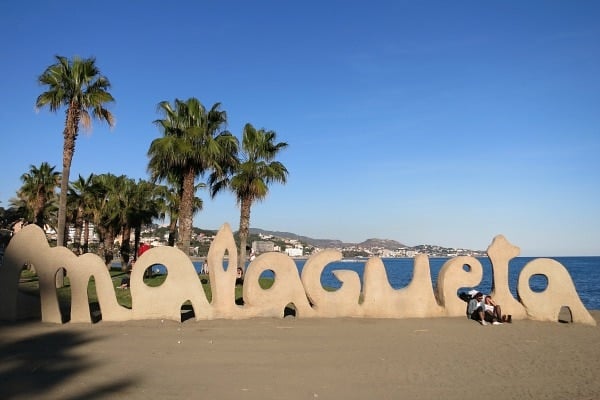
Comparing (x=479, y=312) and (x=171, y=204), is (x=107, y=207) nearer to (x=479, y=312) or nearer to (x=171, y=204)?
(x=171, y=204)

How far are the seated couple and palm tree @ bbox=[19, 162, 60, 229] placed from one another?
119 ft

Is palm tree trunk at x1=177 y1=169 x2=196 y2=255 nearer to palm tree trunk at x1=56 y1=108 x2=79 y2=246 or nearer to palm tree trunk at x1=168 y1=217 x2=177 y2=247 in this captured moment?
palm tree trunk at x1=56 y1=108 x2=79 y2=246

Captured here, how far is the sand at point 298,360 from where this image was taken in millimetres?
7645

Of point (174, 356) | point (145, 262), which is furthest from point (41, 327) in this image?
point (174, 356)

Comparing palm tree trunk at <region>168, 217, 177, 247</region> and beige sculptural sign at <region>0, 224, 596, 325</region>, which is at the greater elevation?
palm tree trunk at <region>168, 217, 177, 247</region>

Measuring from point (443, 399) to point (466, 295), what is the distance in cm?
872

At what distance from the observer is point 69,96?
22.5 m

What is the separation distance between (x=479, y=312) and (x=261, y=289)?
6.34 m

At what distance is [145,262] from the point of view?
12.8m

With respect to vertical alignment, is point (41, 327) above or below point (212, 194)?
below

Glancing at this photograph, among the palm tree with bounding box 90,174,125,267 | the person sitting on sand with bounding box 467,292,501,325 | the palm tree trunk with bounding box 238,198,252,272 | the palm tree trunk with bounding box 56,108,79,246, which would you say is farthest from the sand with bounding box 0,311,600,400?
the palm tree with bounding box 90,174,125,267

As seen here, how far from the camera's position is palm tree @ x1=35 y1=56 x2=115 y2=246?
2200cm

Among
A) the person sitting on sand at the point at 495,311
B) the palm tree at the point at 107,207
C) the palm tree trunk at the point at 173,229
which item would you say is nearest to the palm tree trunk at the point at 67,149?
the palm tree trunk at the point at 173,229

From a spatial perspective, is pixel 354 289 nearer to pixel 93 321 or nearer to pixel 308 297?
pixel 308 297
